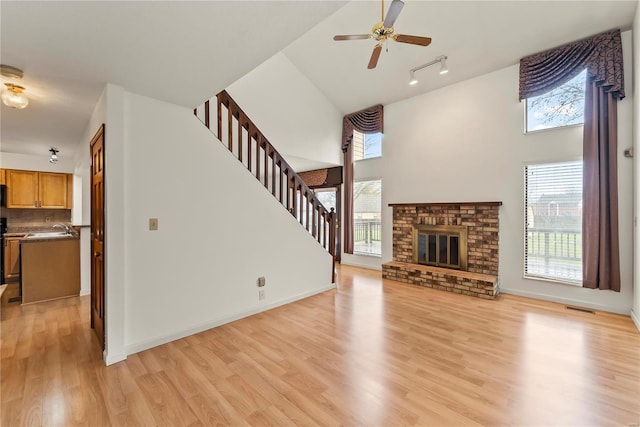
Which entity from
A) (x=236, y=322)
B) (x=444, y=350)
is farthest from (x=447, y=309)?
(x=236, y=322)

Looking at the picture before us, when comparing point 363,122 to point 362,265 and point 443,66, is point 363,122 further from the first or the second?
point 362,265

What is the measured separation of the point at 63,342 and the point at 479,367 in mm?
4074

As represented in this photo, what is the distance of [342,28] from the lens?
466cm

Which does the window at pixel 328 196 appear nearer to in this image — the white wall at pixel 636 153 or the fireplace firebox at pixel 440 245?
the fireplace firebox at pixel 440 245

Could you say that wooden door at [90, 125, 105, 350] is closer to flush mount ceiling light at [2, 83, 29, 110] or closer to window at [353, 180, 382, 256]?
flush mount ceiling light at [2, 83, 29, 110]

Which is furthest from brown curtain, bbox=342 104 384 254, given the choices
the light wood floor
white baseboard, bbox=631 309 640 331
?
white baseboard, bbox=631 309 640 331

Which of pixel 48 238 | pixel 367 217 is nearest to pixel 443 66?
pixel 367 217

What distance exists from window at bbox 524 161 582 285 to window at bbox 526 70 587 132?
2.02ft

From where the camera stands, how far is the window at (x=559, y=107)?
Answer: 12.6 feet

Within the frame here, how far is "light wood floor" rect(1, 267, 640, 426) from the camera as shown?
1793 millimetres

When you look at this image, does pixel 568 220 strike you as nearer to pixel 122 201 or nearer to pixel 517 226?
pixel 517 226

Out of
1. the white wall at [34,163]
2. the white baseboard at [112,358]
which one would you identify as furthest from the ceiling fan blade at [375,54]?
the white wall at [34,163]

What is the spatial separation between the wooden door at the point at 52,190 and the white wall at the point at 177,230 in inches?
191

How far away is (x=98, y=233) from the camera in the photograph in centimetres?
288
